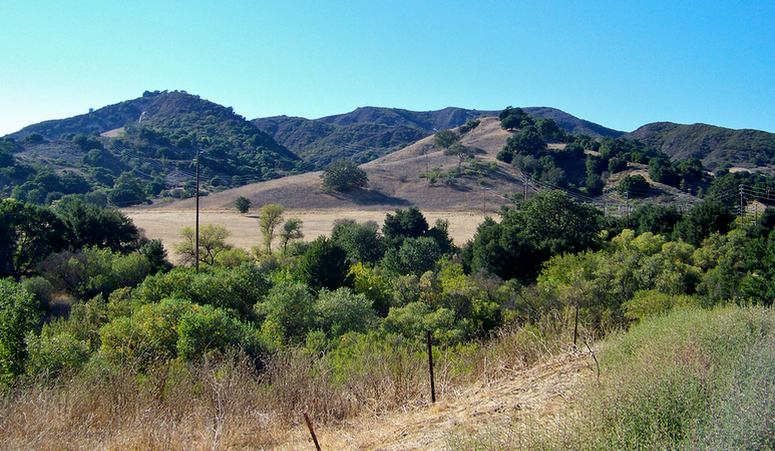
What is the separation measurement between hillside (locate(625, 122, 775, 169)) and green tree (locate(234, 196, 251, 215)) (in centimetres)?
7883

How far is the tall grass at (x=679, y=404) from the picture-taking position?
323 cm

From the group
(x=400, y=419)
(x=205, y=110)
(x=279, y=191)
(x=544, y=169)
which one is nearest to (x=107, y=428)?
(x=400, y=419)

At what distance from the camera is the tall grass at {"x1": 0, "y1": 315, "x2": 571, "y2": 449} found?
225 inches

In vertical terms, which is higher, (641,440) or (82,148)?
(82,148)

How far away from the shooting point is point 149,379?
808cm

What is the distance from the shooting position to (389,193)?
245 feet

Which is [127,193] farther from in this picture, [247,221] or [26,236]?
[26,236]

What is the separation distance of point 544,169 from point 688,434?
3112 inches

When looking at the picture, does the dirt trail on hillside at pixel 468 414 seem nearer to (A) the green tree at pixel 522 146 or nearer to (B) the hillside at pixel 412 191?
→ (B) the hillside at pixel 412 191

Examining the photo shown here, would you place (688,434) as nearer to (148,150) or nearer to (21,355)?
(21,355)

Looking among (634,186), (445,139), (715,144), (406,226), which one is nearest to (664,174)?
(634,186)

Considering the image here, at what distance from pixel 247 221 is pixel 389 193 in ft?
71.9

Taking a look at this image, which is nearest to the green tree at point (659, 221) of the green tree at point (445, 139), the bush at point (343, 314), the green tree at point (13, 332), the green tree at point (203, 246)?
the bush at point (343, 314)

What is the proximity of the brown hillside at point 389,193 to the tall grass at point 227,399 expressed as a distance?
58310 millimetres
